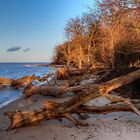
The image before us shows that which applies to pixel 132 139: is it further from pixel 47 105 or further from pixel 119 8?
pixel 119 8

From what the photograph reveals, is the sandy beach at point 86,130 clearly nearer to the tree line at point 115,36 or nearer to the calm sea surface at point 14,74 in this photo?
the tree line at point 115,36

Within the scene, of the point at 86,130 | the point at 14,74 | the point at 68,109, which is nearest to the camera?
the point at 86,130

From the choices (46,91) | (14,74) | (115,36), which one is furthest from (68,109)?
(14,74)

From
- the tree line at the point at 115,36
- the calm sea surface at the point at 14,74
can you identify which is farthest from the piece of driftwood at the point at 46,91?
the tree line at the point at 115,36

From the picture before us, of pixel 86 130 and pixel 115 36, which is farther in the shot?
pixel 115 36

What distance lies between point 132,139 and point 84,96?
5.93ft

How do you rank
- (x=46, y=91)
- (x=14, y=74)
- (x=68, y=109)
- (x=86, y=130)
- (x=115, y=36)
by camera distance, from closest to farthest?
(x=86, y=130) < (x=68, y=109) < (x=46, y=91) < (x=115, y=36) < (x=14, y=74)

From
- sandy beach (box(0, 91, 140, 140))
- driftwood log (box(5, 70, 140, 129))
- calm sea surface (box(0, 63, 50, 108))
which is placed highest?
driftwood log (box(5, 70, 140, 129))

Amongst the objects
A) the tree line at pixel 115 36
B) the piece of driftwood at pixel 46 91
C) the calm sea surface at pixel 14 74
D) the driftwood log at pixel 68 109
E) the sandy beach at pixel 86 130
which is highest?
the tree line at pixel 115 36

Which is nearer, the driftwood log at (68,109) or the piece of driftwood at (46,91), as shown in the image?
the driftwood log at (68,109)

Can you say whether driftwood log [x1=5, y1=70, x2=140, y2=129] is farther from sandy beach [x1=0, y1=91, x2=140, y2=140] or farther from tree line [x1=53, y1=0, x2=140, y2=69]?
tree line [x1=53, y1=0, x2=140, y2=69]

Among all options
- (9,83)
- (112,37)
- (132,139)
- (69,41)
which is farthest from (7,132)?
(69,41)

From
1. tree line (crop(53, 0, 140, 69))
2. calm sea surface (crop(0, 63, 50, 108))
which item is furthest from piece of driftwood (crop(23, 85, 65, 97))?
tree line (crop(53, 0, 140, 69))

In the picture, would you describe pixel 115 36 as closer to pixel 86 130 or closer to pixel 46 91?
pixel 46 91
